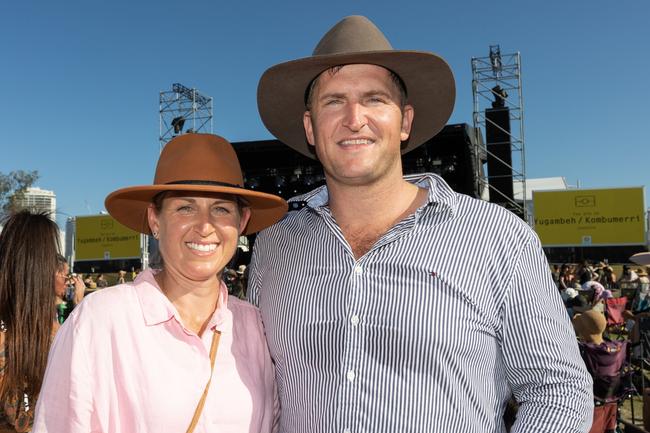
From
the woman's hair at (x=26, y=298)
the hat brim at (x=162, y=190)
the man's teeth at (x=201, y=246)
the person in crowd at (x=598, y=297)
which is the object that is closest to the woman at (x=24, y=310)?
the woman's hair at (x=26, y=298)

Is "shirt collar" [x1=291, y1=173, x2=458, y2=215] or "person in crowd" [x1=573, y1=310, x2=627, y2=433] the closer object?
"shirt collar" [x1=291, y1=173, x2=458, y2=215]

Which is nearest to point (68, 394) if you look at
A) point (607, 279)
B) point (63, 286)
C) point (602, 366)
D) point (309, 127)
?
point (309, 127)

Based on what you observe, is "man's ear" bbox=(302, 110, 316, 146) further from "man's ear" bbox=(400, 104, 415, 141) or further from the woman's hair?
the woman's hair

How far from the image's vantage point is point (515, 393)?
1716 millimetres

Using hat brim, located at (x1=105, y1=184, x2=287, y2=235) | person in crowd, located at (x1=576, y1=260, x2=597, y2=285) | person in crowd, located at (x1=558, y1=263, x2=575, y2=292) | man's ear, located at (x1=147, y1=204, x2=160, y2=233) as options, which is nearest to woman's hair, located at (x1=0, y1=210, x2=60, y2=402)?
hat brim, located at (x1=105, y1=184, x2=287, y2=235)

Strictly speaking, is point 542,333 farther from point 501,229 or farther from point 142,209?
point 142,209

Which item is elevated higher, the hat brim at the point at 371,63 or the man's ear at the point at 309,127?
the hat brim at the point at 371,63

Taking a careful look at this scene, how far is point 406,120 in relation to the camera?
215cm

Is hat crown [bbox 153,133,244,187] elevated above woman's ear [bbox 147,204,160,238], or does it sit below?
above

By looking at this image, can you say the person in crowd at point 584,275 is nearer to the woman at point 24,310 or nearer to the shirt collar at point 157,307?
the woman at point 24,310

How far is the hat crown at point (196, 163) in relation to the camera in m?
1.89

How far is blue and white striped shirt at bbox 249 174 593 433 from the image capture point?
1599mm

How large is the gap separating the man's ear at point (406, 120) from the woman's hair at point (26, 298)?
216cm

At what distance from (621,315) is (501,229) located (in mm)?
9305
